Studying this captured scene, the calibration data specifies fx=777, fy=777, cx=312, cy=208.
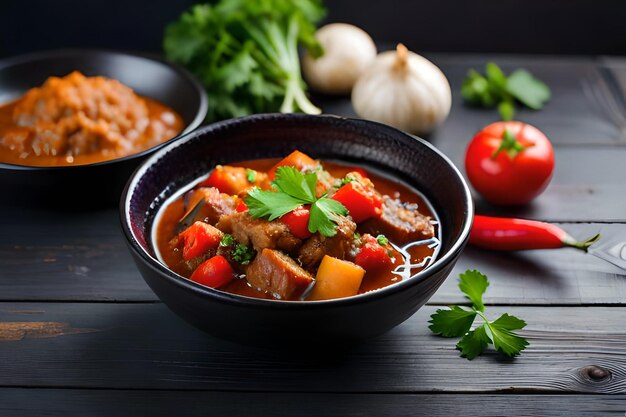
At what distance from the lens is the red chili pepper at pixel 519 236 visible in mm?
2836

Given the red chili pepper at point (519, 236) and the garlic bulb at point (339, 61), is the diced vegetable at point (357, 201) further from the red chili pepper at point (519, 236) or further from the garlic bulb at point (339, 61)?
the garlic bulb at point (339, 61)

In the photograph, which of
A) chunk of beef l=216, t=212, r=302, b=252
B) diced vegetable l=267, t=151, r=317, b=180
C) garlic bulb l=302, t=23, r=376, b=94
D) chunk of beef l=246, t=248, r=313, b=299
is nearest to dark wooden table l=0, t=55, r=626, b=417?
chunk of beef l=246, t=248, r=313, b=299

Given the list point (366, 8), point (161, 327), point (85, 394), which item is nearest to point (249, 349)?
point (161, 327)

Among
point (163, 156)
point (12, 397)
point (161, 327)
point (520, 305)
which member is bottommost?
point (12, 397)

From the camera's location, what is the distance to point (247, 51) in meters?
3.91

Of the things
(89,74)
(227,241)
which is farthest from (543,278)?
(89,74)

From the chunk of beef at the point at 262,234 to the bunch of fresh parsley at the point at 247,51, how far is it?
144 centimetres

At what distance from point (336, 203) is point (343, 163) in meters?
0.64

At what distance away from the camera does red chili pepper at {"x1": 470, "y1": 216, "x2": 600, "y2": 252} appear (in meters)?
2.84

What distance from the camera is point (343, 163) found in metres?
3.04

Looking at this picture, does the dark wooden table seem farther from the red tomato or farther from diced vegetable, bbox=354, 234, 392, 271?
diced vegetable, bbox=354, 234, 392, 271

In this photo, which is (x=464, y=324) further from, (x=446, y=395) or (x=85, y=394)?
(x=85, y=394)

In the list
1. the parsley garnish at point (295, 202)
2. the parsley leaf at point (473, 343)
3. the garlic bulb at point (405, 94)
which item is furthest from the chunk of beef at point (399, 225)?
the garlic bulb at point (405, 94)

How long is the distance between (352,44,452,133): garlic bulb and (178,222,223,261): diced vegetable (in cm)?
151
